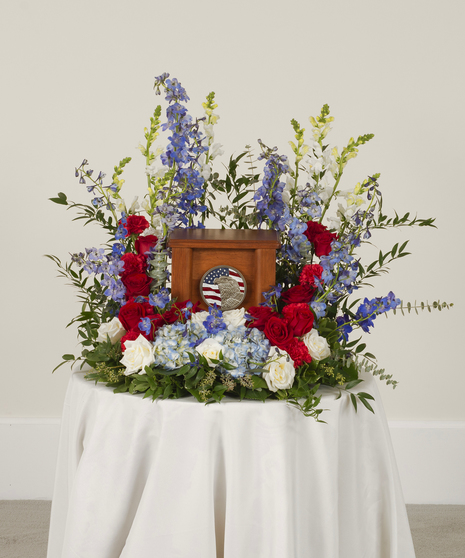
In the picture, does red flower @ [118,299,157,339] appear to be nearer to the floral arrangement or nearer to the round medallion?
the floral arrangement

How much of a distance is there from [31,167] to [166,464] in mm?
2171

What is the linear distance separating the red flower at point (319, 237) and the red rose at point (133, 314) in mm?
496

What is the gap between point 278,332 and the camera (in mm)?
1366

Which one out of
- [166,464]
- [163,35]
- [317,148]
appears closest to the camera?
[166,464]

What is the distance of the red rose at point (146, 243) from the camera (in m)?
1.58

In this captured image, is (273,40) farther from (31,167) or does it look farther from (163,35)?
(31,167)

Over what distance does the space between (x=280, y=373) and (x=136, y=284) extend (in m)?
0.47

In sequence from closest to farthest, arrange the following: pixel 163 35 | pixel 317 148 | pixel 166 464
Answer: pixel 166 464, pixel 317 148, pixel 163 35

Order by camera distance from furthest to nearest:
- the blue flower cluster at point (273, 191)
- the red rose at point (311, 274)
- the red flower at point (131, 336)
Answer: the blue flower cluster at point (273, 191) → the red rose at point (311, 274) → the red flower at point (131, 336)

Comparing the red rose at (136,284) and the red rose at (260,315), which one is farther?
the red rose at (136,284)

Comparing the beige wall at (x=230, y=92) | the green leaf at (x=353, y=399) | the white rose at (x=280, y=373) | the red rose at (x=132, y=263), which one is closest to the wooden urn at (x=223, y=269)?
the red rose at (x=132, y=263)

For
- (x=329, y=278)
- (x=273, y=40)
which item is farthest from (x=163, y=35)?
(x=329, y=278)

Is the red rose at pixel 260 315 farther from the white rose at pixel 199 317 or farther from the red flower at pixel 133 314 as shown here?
the red flower at pixel 133 314

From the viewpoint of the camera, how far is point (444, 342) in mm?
3115
